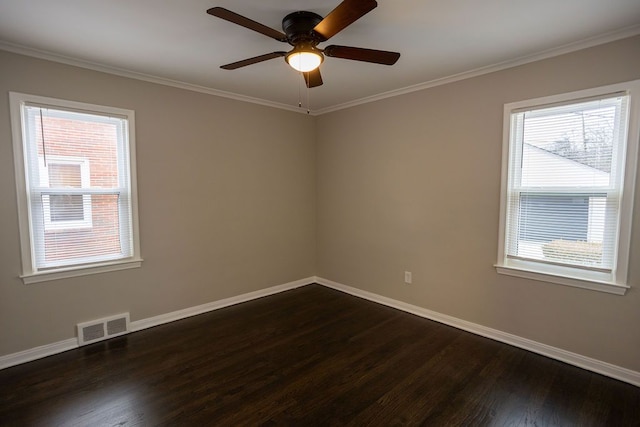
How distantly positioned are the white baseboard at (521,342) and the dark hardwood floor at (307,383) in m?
0.07

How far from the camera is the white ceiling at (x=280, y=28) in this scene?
1926 mm

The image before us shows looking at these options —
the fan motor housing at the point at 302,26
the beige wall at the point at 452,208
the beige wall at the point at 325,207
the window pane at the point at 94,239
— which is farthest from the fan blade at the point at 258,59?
the beige wall at the point at 452,208

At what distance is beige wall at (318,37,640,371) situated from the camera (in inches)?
95.4

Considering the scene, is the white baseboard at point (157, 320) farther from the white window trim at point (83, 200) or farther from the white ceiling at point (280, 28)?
the white ceiling at point (280, 28)

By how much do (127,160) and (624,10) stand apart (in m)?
4.01

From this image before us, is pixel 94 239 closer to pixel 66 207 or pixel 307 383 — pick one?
pixel 66 207

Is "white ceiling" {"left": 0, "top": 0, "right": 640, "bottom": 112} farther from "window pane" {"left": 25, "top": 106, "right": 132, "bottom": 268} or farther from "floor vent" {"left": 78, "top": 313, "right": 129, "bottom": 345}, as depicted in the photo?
"floor vent" {"left": 78, "top": 313, "right": 129, "bottom": 345}

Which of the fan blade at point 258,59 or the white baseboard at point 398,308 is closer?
the fan blade at point 258,59

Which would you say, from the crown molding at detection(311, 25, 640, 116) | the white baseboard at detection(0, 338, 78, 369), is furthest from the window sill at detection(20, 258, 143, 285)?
the crown molding at detection(311, 25, 640, 116)

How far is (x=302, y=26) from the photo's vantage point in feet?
6.40

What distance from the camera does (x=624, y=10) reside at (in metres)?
1.97

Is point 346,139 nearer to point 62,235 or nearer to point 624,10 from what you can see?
point 624,10

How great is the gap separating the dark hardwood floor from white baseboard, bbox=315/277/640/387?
0.07 m

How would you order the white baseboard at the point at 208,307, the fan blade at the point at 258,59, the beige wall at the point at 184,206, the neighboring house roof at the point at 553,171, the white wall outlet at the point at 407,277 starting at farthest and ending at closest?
the white wall outlet at the point at 407,277 → the white baseboard at the point at 208,307 → the beige wall at the point at 184,206 → the neighboring house roof at the point at 553,171 → the fan blade at the point at 258,59
